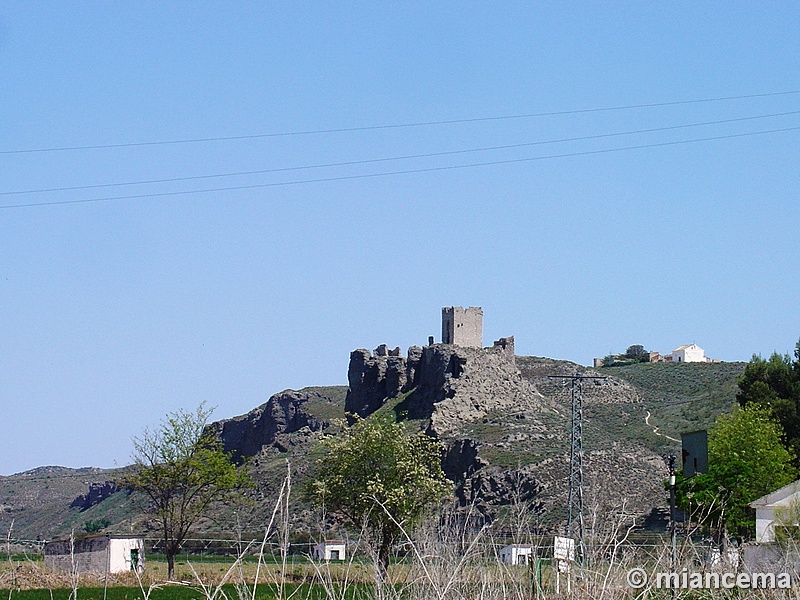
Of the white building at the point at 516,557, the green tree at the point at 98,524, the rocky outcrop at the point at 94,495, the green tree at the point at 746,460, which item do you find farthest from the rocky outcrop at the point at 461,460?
the white building at the point at 516,557

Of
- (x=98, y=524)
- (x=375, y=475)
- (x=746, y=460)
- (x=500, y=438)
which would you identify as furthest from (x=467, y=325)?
(x=375, y=475)

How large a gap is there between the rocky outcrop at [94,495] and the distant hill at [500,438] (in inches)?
8.2

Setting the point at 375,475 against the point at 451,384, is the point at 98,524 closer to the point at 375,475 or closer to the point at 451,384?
the point at 451,384

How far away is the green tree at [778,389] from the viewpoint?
162 feet

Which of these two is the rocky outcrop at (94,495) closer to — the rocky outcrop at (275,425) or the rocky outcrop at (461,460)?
the rocky outcrop at (275,425)

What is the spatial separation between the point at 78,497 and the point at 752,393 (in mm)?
77164

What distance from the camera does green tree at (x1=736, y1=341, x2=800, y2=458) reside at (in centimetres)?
4934

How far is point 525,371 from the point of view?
4289 inches

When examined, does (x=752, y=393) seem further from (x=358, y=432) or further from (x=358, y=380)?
(x=358, y=380)

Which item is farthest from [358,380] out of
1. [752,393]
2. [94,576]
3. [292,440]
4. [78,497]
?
[94,576]

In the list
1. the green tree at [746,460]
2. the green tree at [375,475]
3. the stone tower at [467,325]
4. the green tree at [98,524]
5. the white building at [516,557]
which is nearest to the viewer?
the white building at [516,557]

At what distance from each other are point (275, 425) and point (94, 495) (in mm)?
19308

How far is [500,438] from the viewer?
72062 mm

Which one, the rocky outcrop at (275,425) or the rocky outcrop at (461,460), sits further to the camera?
the rocky outcrop at (275,425)
